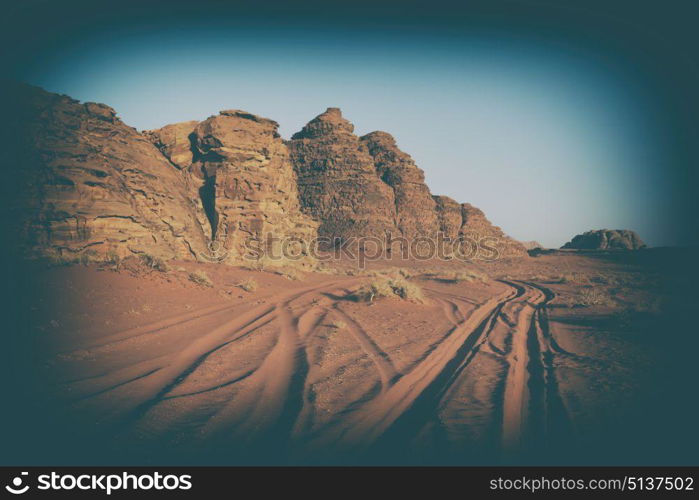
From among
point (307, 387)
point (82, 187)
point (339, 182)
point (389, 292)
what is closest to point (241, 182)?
point (82, 187)

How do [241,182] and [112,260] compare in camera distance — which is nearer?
[112,260]

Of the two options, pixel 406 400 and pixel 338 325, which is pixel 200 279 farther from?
pixel 406 400

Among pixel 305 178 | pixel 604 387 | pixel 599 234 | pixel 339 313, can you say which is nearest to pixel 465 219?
pixel 599 234

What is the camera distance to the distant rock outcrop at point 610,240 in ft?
188

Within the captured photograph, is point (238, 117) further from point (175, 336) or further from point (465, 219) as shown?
point (465, 219)

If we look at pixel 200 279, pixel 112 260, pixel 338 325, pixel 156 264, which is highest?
pixel 112 260

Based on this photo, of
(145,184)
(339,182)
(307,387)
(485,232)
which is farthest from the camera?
(485,232)

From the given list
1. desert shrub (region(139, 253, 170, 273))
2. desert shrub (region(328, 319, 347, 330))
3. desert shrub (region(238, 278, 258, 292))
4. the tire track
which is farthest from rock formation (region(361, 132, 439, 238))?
the tire track

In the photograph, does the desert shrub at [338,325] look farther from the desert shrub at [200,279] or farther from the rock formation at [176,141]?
the rock formation at [176,141]

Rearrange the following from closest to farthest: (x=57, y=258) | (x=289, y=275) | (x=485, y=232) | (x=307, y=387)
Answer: (x=307, y=387) < (x=57, y=258) < (x=289, y=275) < (x=485, y=232)

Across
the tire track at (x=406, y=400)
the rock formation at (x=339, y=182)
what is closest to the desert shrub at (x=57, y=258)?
the tire track at (x=406, y=400)

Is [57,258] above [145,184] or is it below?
below

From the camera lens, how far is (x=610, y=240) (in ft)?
192

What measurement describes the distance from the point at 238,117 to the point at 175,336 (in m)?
23.0
